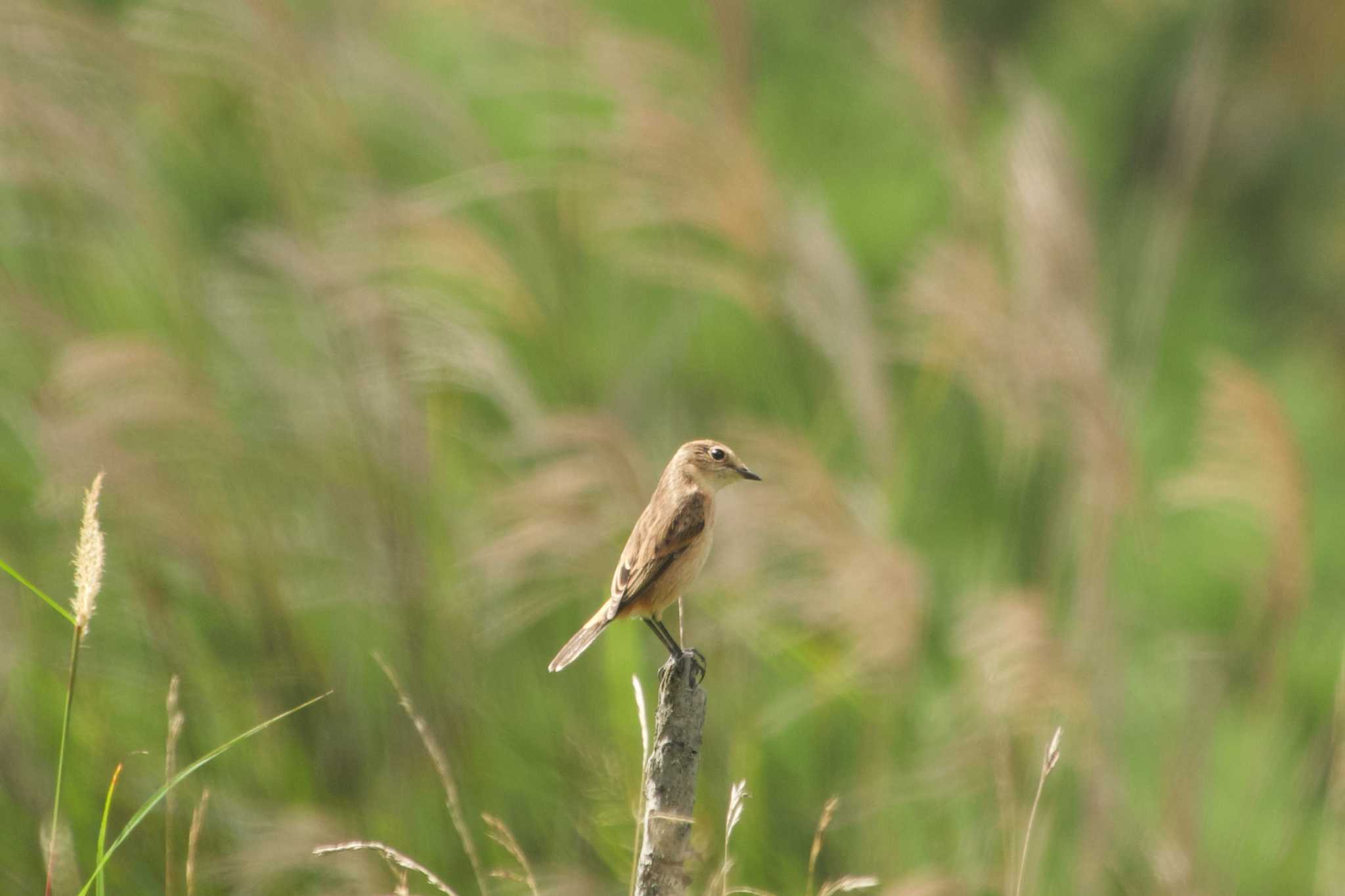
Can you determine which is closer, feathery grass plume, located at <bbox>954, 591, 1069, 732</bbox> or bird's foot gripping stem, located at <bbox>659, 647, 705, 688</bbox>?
bird's foot gripping stem, located at <bbox>659, 647, 705, 688</bbox>

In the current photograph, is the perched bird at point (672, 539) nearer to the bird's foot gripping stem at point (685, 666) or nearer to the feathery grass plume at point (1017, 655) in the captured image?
the bird's foot gripping stem at point (685, 666)

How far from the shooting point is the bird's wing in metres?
2.22

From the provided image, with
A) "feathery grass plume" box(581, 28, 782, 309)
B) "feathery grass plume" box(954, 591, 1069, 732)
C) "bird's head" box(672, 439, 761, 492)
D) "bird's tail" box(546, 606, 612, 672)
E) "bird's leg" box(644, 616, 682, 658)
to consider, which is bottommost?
"feathery grass plume" box(954, 591, 1069, 732)

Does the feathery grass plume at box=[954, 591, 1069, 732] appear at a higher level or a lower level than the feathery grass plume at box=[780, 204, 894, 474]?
lower

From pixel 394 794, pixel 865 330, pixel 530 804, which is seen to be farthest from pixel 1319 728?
pixel 394 794

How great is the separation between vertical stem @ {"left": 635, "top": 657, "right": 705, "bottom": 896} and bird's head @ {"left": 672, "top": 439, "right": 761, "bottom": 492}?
631 mm

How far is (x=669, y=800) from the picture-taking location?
1.65 metres

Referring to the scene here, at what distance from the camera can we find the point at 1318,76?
664 cm

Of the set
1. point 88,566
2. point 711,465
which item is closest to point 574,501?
point 711,465

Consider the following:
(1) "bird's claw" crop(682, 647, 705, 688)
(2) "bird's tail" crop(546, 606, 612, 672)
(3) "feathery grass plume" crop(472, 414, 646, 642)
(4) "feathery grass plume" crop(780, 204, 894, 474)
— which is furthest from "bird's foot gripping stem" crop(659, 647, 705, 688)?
(4) "feathery grass plume" crop(780, 204, 894, 474)

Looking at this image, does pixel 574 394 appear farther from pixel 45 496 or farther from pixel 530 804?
pixel 45 496

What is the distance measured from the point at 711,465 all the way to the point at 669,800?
76 cm

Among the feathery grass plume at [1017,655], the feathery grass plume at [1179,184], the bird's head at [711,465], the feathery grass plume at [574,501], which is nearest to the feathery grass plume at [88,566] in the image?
the bird's head at [711,465]

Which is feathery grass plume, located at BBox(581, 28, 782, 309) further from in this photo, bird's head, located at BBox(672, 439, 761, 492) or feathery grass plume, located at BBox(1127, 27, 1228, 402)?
bird's head, located at BBox(672, 439, 761, 492)
